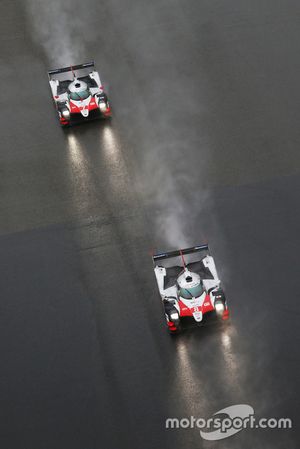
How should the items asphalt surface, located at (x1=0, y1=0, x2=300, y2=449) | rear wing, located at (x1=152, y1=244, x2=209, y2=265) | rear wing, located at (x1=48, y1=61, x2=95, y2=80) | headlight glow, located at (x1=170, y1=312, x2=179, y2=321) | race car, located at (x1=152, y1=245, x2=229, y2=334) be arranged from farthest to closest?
rear wing, located at (x1=48, y1=61, x2=95, y2=80) < rear wing, located at (x1=152, y1=244, x2=209, y2=265) < race car, located at (x1=152, y1=245, x2=229, y2=334) < headlight glow, located at (x1=170, y1=312, x2=179, y2=321) < asphalt surface, located at (x1=0, y1=0, x2=300, y2=449)

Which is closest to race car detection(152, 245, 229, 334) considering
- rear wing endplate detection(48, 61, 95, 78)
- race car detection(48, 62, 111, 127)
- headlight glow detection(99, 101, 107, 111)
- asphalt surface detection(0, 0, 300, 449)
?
asphalt surface detection(0, 0, 300, 449)

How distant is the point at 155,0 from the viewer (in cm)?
4275

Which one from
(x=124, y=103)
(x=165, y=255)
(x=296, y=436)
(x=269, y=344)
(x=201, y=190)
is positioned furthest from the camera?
(x=124, y=103)

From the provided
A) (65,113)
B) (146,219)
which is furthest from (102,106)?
(146,219)

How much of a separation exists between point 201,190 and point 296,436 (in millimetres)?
10817

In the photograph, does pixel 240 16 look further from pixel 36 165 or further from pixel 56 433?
pixel 56 433

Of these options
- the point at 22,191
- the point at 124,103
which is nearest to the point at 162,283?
the point at 22,191

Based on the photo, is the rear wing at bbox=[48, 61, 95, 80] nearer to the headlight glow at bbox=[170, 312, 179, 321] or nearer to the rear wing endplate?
the rear wing endplate

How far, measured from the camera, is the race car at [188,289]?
87.5 feet

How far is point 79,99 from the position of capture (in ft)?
116

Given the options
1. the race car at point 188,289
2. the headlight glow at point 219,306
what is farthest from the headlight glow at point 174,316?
the headlight glow at point 219,306

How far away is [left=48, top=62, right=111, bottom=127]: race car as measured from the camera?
1389 inches

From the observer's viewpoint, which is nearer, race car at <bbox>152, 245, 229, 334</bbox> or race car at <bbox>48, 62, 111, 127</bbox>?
race car at <bbox>152, 245, 229, 334</bbox>

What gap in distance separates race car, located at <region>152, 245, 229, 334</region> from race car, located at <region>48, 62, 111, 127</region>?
8.97 meters
